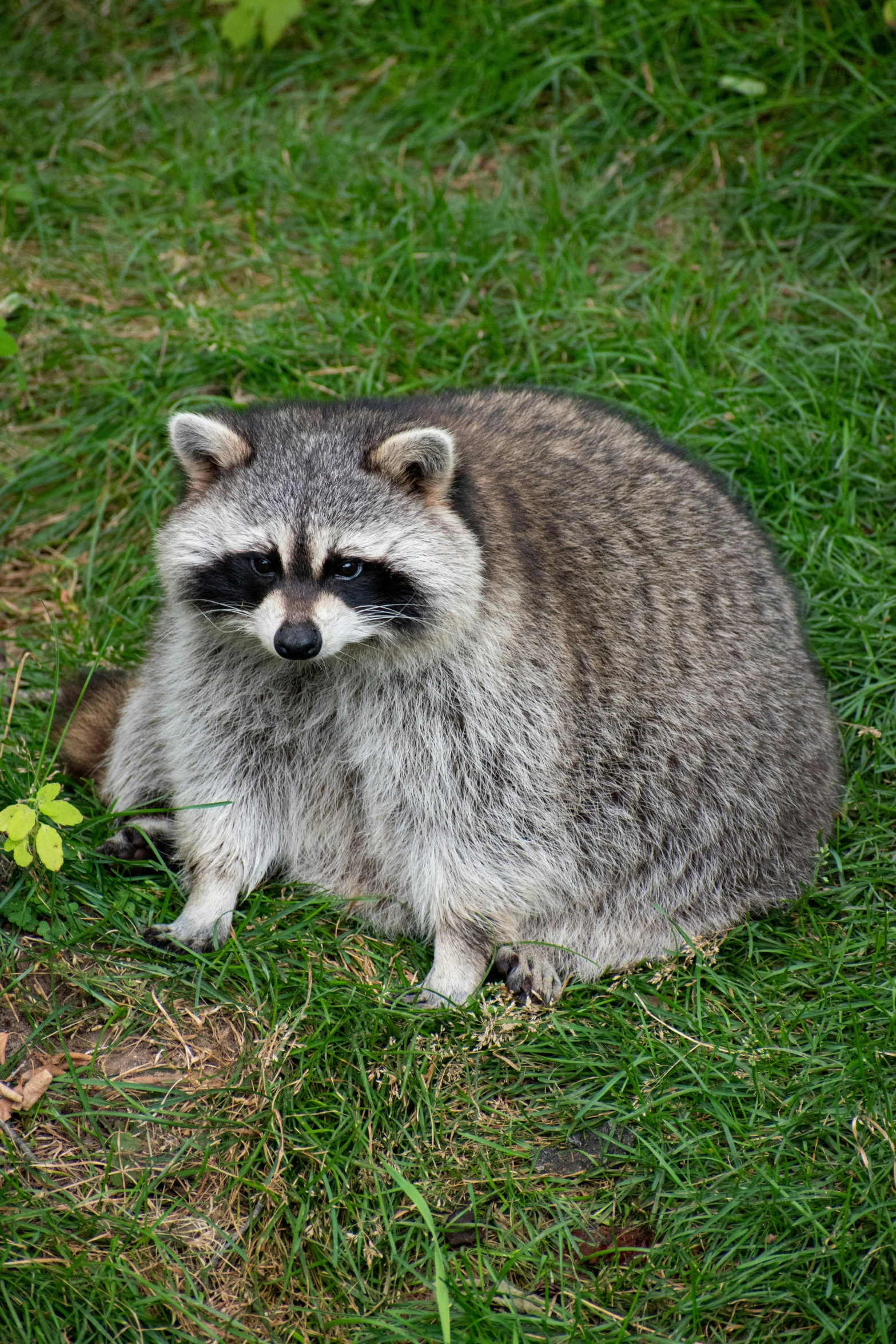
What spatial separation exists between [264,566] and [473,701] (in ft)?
2.18

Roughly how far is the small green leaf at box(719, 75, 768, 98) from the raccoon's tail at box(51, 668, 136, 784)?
11.5 ft

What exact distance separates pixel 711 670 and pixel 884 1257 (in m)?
1.59

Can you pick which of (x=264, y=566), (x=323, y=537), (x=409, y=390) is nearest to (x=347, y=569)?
(x=323, y=537)

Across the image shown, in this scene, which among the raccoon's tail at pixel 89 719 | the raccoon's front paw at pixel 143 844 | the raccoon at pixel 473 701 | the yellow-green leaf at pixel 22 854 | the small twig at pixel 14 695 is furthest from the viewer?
the raccoon's tail at pixel 89 719

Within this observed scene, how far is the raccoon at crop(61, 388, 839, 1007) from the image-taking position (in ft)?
10.9

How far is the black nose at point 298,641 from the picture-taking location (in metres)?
3.10

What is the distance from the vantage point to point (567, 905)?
3.70 metres

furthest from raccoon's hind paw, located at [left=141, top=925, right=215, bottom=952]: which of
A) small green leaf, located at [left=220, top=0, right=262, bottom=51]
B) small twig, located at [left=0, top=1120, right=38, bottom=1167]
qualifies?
small green leaf, located at [left=220, top=0, right=262, bottom=51]

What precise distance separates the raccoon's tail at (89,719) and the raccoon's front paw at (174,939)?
67 centimetres

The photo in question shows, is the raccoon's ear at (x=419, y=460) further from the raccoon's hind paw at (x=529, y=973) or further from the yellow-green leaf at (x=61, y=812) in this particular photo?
the raccoon's hind paw at (x=529, y=973)

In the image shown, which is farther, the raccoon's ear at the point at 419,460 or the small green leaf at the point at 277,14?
the small green leaf at the point at 277,14

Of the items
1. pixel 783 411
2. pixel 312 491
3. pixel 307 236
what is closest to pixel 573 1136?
pixel 312 491

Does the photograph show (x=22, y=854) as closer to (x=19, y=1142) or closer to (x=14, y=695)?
(x=19, y=1142)

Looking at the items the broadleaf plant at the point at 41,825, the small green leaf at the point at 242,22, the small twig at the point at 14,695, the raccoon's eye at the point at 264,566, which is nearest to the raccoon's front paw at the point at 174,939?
the broadleaf plant at the point at 41,825
